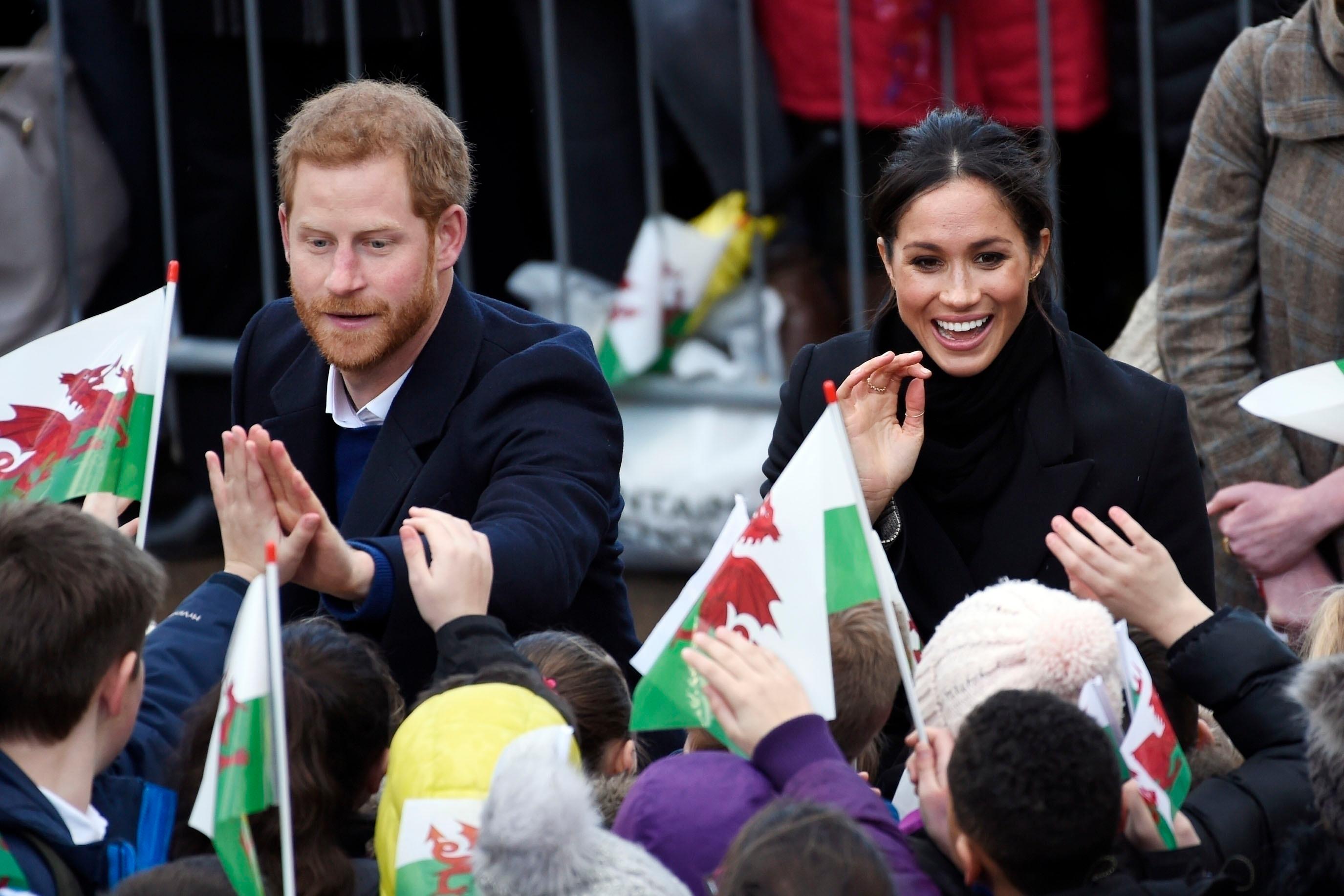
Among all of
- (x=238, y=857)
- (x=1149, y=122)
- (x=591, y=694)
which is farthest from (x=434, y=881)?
(x=1149, y=122)

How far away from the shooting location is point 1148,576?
8.16 ft

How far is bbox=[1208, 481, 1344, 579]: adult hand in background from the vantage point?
3600 millimetres

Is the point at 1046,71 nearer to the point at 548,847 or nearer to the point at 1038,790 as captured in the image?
the point at 1038,790

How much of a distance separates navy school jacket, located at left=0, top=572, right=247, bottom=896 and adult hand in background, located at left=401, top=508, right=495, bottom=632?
294 millimetres

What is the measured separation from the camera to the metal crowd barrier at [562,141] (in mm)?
4910

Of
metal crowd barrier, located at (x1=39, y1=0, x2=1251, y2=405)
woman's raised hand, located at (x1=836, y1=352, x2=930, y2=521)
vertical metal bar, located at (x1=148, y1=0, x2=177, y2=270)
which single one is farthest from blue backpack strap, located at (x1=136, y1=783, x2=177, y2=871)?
vertical metal bar, located at (x1=148, y1=0, x2=177, y2=270)

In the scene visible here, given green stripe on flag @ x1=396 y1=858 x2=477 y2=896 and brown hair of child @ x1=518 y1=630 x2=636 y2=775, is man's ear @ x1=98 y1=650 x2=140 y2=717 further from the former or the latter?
brown hair of child @ x1=518 y1=630 x2=636 y2=775

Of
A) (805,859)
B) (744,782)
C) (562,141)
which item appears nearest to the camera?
→ (805,859)

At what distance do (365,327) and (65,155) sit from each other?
9.69 ft

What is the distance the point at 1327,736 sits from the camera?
2.13 m

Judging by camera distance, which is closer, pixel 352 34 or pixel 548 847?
pixel 548 847

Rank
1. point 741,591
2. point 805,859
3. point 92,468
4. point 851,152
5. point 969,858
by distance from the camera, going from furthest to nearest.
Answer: point 851,152 → point 92,468 → point 741,591 → point 969,858 → point 805,859

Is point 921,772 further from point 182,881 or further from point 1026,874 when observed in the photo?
point 182,881

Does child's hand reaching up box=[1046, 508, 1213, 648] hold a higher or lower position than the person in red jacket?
lower
